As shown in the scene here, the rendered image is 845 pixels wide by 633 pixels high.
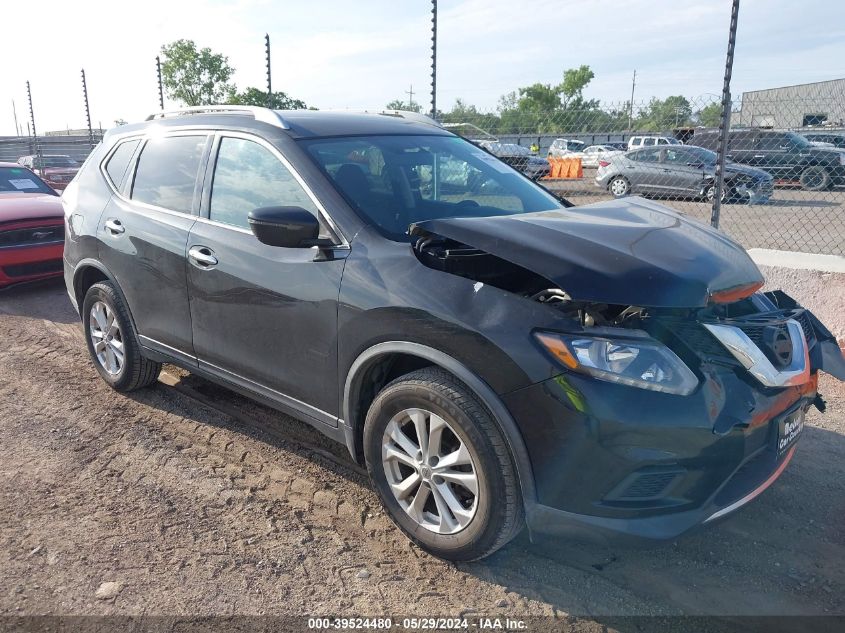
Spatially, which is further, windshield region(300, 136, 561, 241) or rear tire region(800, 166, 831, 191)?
rear tire region(800, 166, 831, 191)

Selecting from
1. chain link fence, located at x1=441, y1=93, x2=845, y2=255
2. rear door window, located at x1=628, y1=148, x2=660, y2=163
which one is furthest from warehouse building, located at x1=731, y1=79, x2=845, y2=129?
rear door window, located at x1=628, y1=148, x2=660, y2=163

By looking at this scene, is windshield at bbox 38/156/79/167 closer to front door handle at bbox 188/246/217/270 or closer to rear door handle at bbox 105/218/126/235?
rear door handle at bbox 105/218/126/235

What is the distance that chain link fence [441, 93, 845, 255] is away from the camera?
764cm

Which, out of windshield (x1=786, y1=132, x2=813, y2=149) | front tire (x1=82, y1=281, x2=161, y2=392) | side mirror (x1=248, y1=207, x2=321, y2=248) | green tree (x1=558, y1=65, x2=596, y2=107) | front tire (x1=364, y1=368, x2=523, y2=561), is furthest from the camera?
green tree (x1=558, y1=65, x2=596, y2=107)

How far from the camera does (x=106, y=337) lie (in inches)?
180

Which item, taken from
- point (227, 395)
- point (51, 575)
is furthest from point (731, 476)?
point (227, 395)

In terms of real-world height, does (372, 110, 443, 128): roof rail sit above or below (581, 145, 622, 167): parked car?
above

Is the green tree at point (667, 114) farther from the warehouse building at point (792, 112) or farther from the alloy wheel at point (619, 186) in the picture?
the alloy wheel at point (619, 186)

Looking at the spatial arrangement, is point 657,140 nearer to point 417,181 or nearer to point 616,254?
point 417,181

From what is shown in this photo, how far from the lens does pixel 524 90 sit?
82.8 metres

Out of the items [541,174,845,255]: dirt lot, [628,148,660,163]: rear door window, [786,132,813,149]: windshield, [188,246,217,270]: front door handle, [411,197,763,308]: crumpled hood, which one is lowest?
[541,174,845,255]: dirt lot

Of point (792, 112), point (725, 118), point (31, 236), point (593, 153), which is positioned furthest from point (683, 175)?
point (593, 153)

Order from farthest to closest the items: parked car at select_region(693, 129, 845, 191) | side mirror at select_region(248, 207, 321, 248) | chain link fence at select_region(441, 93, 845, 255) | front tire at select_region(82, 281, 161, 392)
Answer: parked car at select_region(693, 129, 845, 191), chain link fence at select_region(441, 93, 845, 255), front tire at select_region(82, 281, 161, 392), side mirror at select_region(248, 207, 321, 248)

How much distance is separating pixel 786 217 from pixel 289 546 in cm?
1309
